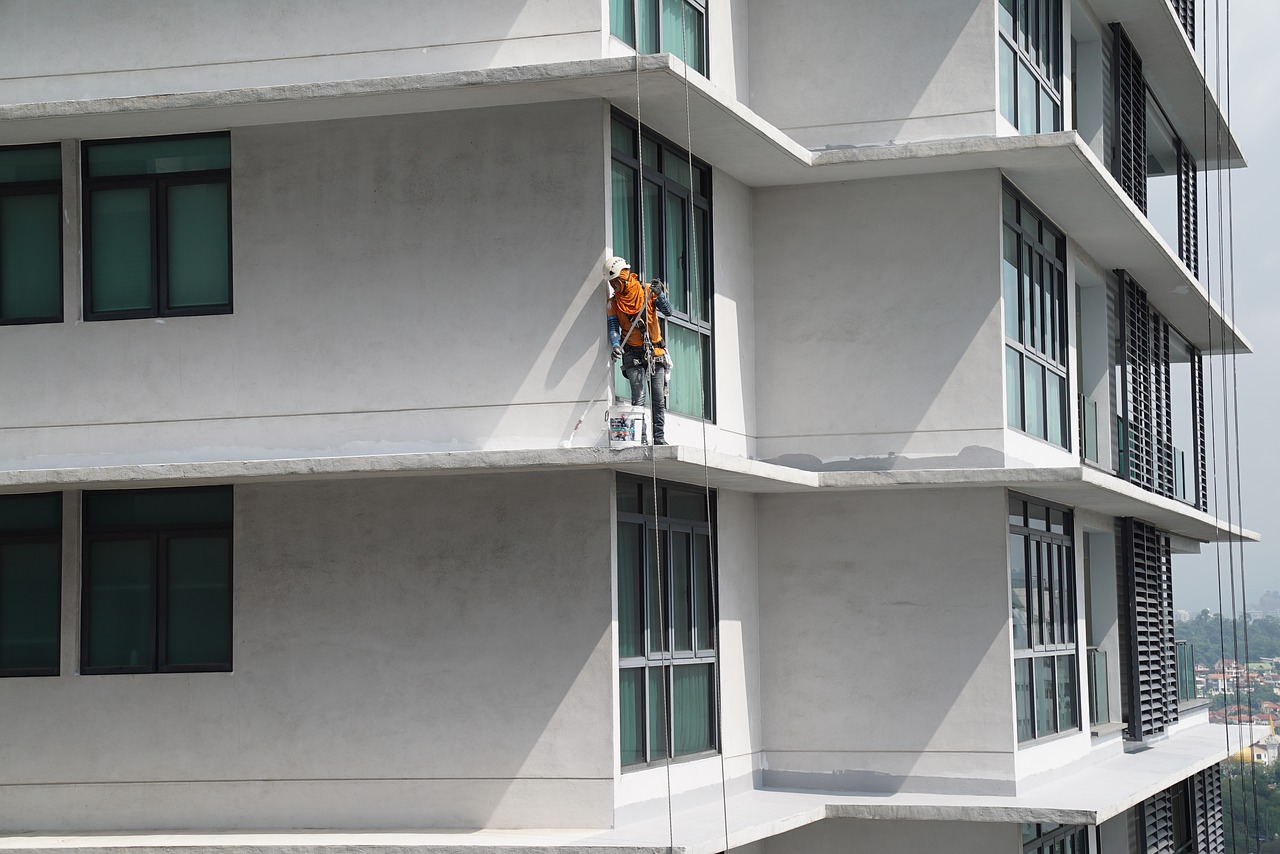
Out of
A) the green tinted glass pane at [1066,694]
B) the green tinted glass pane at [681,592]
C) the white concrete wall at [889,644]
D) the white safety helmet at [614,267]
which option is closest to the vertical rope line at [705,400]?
the green tinted glass pane at [681,592]

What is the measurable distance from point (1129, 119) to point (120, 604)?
677 inches

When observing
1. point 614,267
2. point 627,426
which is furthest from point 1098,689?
point 614,267

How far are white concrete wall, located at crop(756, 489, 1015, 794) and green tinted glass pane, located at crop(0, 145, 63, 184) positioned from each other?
8381 mm

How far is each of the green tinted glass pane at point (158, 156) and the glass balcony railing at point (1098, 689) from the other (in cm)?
1292

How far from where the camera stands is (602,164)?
16016 millimetres

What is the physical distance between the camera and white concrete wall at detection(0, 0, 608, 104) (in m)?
16.2

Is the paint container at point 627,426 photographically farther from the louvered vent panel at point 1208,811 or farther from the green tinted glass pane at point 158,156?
the louvered vent panel at point 1208,811

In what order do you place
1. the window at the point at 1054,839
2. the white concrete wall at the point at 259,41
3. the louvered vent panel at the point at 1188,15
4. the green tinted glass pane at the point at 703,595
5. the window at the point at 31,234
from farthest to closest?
1. the louvered vent panel at the point at 1188,15
2. the window at the point at 1054,839
3. the green tinted glass pane at the point at 703,595
4. the window at the point at 31,234
5. the white concrete wall at the point at 259,41

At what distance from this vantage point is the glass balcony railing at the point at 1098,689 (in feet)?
75.6

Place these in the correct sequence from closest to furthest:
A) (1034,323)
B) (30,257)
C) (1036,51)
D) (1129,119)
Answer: (30,257)
(1034,323)
(1036,51)
(1129,119)

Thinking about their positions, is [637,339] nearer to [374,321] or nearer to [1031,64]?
[374,321]

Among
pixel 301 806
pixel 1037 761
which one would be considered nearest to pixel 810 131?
pixel 1037 761

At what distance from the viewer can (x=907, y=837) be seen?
1852 cm

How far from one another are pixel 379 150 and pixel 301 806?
619 cm
